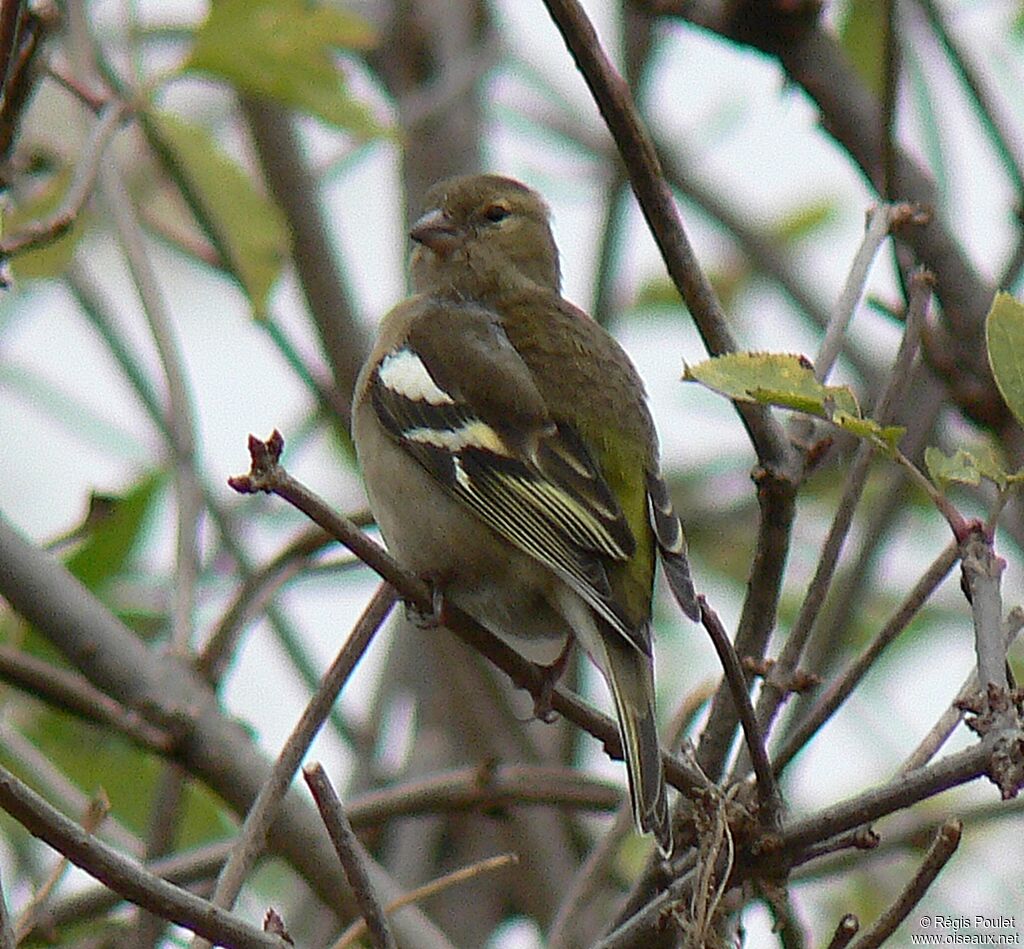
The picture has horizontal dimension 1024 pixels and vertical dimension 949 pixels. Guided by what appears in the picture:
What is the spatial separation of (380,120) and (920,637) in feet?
9.21

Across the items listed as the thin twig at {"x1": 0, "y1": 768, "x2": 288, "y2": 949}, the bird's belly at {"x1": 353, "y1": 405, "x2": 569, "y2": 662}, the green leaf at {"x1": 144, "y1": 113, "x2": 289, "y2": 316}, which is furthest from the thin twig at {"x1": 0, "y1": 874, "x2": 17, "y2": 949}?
the green leaf at {"x1": 144, "y1": 113, "x2": 289, "y2": 316}

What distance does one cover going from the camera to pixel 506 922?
16.7 ft

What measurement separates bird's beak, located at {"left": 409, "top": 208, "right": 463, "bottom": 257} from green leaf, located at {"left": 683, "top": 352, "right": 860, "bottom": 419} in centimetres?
250

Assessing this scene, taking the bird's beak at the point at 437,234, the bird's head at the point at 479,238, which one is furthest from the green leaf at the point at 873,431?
the bird's beak at the point at 437,234

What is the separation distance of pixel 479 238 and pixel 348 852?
2933 mm

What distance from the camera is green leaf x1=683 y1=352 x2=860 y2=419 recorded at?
225 cm

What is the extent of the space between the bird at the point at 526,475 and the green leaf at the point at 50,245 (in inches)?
28.9

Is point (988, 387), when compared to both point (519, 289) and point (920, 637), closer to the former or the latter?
point (519, 289)

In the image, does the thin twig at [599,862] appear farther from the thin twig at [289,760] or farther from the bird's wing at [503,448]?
the thin twig at [289,760]

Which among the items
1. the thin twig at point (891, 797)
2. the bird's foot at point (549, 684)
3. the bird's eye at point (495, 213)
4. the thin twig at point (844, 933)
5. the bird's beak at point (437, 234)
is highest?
the bird's eye at point (495, 213)

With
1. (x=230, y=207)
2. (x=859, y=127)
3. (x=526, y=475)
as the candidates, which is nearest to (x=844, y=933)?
(x=526, y=475)

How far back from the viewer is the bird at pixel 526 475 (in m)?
3.38

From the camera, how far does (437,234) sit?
4703 mm

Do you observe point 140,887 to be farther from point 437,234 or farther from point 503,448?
point 437,234
